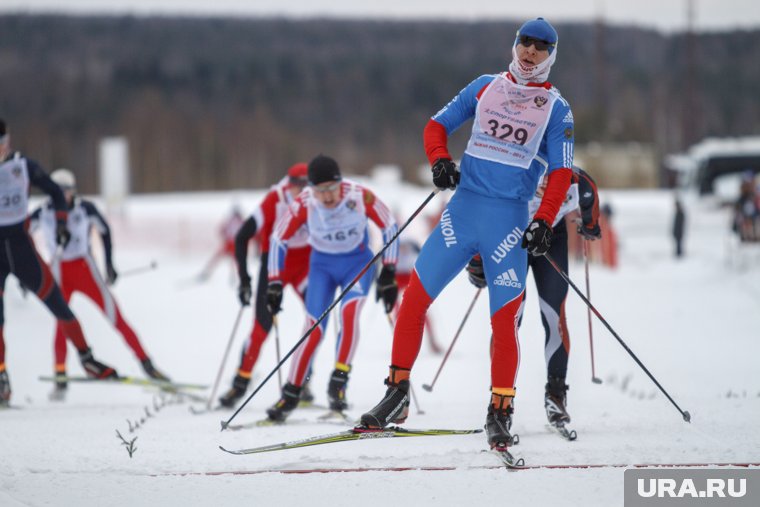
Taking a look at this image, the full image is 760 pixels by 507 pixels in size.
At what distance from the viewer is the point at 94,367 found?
7.67 m

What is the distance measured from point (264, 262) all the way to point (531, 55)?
139 inches

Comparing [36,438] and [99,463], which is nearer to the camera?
[99,463]

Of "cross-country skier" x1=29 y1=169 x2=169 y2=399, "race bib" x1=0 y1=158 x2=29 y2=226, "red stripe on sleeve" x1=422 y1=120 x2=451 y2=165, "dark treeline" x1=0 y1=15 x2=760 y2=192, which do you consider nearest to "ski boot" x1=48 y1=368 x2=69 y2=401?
"cross-country skier" x1=29 y1=169 x2=169 y2=399

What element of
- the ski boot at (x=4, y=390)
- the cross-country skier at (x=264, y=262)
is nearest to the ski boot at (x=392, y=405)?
the cross-country skier at (x=264, y=262)

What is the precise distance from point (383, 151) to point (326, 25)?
174 feet

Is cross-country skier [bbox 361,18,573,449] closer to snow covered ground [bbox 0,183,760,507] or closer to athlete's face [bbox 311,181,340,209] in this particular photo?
snow covered ground [bbox 0,183,760,507]

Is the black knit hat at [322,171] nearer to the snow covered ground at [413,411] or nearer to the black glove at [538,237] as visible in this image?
the snow covered ground at [413,411]

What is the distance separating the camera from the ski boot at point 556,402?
5172 millimetres

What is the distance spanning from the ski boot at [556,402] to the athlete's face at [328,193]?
77.8 inches

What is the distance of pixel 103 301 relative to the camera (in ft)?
28.0

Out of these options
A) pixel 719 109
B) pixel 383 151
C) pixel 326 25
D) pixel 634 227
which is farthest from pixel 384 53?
pixel 634 227

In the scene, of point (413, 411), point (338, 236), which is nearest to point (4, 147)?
point (338, 236)

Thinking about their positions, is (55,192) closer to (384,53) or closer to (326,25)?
(384,53)

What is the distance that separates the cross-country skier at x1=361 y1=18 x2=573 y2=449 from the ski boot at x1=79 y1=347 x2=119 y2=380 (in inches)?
147
